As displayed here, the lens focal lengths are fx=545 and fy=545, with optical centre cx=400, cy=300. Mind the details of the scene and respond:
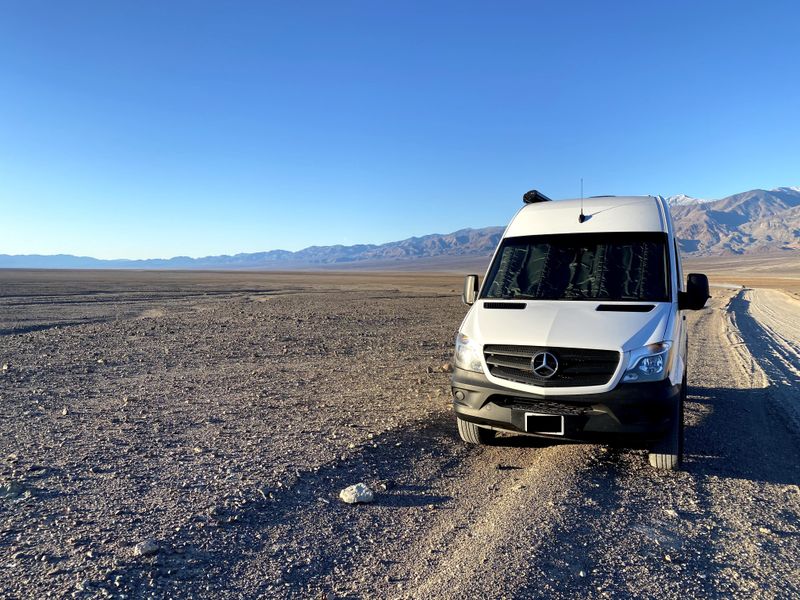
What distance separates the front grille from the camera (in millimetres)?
4844

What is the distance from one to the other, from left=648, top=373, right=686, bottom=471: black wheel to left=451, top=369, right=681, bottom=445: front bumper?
0.37 meters

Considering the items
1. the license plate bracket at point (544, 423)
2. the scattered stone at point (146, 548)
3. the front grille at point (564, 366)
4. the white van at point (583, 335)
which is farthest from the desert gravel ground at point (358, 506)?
the front grille at point (564, 366)

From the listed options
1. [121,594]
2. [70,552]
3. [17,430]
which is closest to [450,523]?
[121,594]

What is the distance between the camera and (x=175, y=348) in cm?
1304

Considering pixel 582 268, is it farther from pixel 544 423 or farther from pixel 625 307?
pixel 544 423

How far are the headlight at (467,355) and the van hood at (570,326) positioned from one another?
0.08 meters

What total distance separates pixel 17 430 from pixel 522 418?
19.1 feet

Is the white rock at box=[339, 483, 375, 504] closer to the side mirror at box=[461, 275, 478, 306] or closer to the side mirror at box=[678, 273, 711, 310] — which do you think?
the side mirror at box=[461, 275, 478, 306]

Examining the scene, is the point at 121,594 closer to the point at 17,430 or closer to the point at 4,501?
the point at 4,501

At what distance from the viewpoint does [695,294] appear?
18.6ft

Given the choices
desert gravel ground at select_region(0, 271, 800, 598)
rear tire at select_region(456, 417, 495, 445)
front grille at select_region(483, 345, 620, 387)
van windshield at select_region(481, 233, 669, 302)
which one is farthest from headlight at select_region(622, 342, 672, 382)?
rear tire at select_region(456, 417, 495, 445)

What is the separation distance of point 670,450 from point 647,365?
1.07 metres

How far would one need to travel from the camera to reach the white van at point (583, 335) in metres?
4.80

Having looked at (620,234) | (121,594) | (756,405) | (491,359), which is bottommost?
(756,405)
